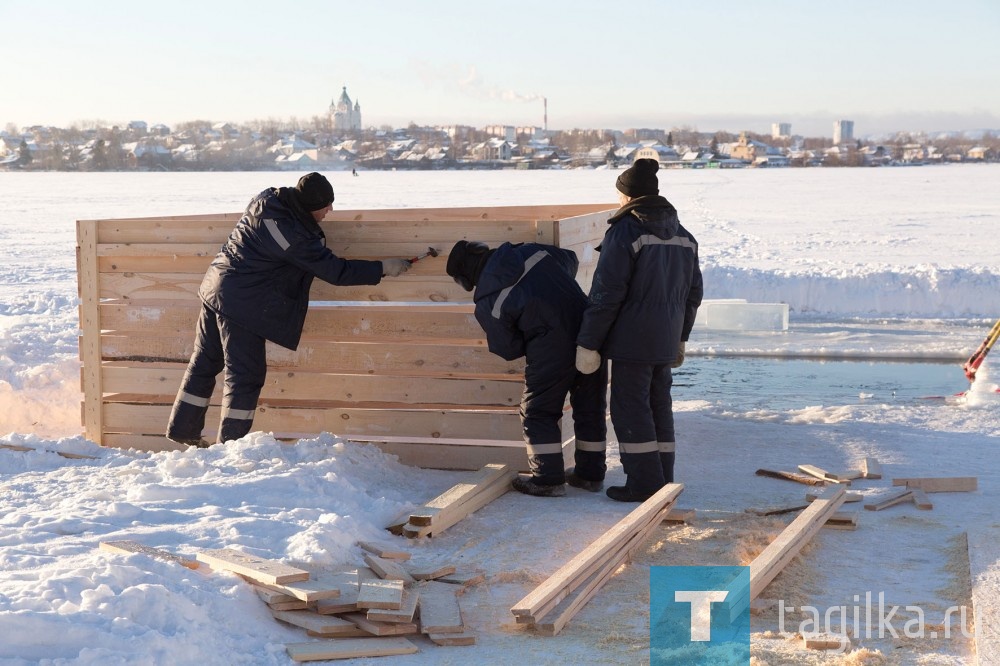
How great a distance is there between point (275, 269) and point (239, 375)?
0.66 m

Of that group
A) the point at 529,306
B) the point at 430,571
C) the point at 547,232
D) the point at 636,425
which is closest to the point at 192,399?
the point at 529,306

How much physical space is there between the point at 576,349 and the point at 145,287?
2868mm

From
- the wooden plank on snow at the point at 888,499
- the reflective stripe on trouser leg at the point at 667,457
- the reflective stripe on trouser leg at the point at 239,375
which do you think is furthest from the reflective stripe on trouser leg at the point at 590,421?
the reflective stripe on trouser leg at the point at 239,375

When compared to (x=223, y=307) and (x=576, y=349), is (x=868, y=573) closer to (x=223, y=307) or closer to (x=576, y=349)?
(x=576, y=349)

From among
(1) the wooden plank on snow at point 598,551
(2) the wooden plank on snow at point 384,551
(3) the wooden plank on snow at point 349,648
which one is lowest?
(3) the wooden plank on snow at point 349,648

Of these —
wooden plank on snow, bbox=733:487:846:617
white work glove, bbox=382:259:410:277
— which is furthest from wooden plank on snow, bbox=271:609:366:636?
white work glove, bbox=382:259:410:277

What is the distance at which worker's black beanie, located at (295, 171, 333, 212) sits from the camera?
19.0 feet

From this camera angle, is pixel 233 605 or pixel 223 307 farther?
pixel 223 307

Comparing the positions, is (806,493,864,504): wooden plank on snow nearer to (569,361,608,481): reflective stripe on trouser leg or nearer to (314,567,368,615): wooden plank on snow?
(569,361,608,481): reflective stripe on trouser leg

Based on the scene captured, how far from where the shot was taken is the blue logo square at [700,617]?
360 centimetres

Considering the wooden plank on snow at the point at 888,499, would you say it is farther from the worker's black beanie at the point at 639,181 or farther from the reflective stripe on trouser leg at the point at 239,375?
the reflective stripe on trouser leg at the point at 239,375

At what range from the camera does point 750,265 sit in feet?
54.6

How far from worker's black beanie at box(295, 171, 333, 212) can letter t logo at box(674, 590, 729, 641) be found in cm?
295

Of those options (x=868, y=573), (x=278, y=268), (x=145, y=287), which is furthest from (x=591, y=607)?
(x=145, y=287)
